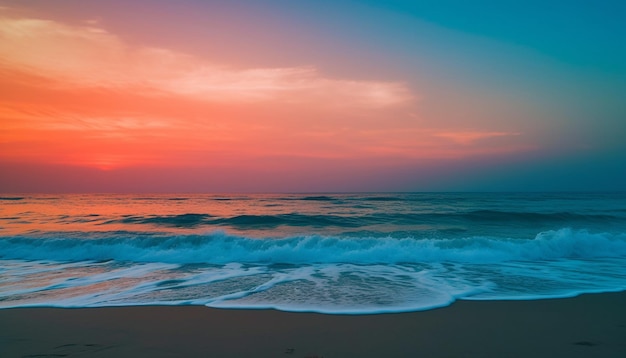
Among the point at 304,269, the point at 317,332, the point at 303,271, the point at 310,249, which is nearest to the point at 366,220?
the point at 310,249

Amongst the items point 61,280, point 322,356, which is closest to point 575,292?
point 322,356

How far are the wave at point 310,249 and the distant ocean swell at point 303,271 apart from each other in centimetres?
4

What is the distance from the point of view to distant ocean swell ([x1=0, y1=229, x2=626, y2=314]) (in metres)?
7.25

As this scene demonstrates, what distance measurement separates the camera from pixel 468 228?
20844 millimetres

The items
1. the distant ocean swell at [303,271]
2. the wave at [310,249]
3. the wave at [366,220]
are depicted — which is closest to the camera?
the distant ocean swell at [303,271]

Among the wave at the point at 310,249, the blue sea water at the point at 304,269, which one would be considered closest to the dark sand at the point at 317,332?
the blue sea water at the point at 304,269

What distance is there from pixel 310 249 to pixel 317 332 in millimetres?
7674

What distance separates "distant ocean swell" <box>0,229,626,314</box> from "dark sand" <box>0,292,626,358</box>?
56 cm

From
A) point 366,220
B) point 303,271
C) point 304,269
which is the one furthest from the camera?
point 366,220

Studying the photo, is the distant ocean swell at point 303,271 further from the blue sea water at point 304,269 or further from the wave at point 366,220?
the wave at point 366,220

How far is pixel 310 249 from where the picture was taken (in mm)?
12953

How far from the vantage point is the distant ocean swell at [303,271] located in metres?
7.25

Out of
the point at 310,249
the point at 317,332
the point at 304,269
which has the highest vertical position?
the point at 317,332

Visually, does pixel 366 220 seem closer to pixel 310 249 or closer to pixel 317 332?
pixel 310 249
